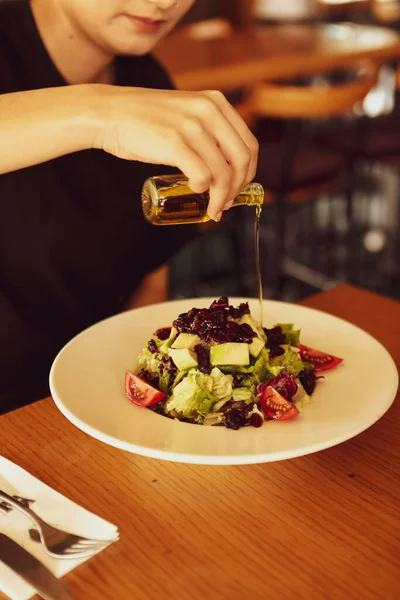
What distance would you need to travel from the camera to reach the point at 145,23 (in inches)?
53.7

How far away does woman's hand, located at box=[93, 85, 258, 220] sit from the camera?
0.94 metres

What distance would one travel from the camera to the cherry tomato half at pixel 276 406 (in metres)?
0.95

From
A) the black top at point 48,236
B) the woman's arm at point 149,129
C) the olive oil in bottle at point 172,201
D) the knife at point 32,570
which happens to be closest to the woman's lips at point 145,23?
the black top at point 48,236

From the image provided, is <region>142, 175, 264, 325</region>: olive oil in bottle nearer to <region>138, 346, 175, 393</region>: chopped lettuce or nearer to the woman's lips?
<region>138, 346, 175, 393</region>: chopped lettuce

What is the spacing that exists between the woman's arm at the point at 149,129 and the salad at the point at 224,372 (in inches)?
7.1

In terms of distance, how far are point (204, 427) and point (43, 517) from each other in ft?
0.76

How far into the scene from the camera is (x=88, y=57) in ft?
5.02

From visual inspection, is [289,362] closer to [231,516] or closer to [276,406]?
[276,406]

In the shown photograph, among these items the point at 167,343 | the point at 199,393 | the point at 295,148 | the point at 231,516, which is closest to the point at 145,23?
the point at 167,343

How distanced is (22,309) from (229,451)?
77 cm

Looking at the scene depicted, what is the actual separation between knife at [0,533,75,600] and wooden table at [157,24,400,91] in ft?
7.59

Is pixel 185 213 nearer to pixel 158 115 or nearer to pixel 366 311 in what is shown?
pixel 158 115

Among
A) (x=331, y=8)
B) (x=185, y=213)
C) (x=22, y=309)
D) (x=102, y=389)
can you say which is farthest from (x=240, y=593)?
(x=331, y=8)

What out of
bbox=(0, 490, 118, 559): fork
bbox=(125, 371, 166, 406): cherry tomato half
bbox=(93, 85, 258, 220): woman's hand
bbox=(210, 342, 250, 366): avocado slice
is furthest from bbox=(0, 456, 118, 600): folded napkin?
bbox=(93, 85, 258, 220): woman's hand
